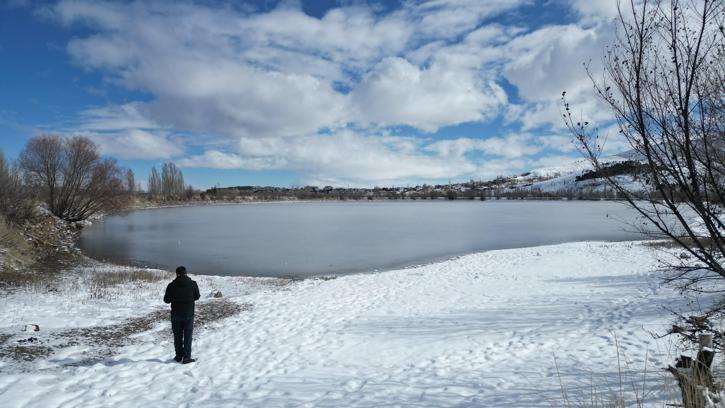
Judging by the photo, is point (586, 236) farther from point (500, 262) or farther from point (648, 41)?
point (648, 41)

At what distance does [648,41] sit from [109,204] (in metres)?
55.5

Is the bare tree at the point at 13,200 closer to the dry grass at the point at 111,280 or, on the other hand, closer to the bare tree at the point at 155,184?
the dry grass at the point at 111,280

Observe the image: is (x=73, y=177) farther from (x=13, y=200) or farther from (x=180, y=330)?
(x=180, y=330)

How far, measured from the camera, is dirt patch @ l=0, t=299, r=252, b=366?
8.26m

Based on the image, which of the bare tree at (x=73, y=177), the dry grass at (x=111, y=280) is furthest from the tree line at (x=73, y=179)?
the dry grass at (x=111, y=280)

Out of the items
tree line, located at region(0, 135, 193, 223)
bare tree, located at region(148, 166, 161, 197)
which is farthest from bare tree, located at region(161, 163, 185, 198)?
tree line, located at region(0, 135, 193, 223)

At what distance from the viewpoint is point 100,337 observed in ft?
31.7

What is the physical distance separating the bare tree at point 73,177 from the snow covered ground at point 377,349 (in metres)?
37.9

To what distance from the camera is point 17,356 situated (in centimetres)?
804

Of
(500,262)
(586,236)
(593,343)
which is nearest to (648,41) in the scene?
(593,343)

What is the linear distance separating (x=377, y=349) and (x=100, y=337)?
21.2 ft

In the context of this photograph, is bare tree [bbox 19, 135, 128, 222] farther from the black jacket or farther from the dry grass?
the black jacket

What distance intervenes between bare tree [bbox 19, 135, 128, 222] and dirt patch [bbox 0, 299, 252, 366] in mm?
42402

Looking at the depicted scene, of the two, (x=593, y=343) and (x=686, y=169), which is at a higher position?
(x=686, y=169)
